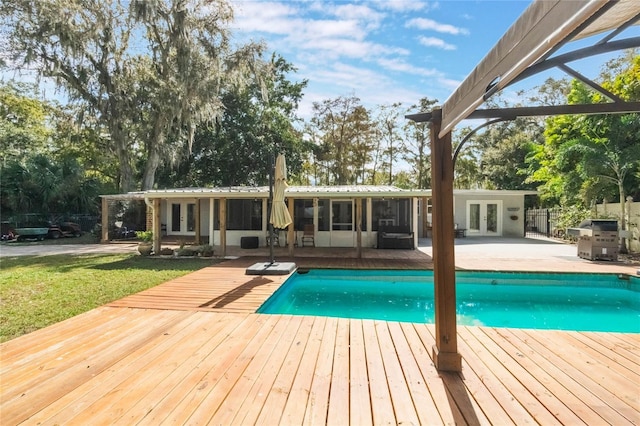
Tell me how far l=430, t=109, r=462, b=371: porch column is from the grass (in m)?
4.46

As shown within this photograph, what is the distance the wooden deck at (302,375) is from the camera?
212 cm

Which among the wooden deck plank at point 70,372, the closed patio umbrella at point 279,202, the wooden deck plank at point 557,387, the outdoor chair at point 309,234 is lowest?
the wooden deck plank at point 70,372

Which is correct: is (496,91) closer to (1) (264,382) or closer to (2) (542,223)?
(1) (264,382)

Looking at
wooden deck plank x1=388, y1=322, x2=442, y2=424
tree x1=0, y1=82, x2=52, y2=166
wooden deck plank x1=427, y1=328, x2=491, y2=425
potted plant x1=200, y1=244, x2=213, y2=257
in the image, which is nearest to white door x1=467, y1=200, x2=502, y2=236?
potted plant x1=200, y1=244, x2=213, y2=257

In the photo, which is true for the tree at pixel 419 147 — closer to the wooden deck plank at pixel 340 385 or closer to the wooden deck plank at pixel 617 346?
the wooden deck plank at pixel 617 346

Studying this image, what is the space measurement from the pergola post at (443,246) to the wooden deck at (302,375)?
0.20 m

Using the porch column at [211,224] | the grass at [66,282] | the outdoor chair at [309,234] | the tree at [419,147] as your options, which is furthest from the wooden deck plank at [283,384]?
the tree at [419,147]

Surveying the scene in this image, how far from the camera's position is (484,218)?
1584cm

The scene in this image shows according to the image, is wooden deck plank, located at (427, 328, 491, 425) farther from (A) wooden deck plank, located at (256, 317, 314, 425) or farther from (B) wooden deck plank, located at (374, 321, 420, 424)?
(A) wooden deck plank, located at (256, 317, 314, 425)

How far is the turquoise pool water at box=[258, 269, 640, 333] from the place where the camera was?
17.4 feet

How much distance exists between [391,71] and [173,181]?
1471 centimetres

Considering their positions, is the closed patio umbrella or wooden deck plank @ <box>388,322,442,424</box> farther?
the closed patio umbrella

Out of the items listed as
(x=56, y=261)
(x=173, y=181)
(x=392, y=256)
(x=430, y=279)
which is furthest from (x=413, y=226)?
(x=173, y=181)

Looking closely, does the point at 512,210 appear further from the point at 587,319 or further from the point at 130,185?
the point at 130,185
